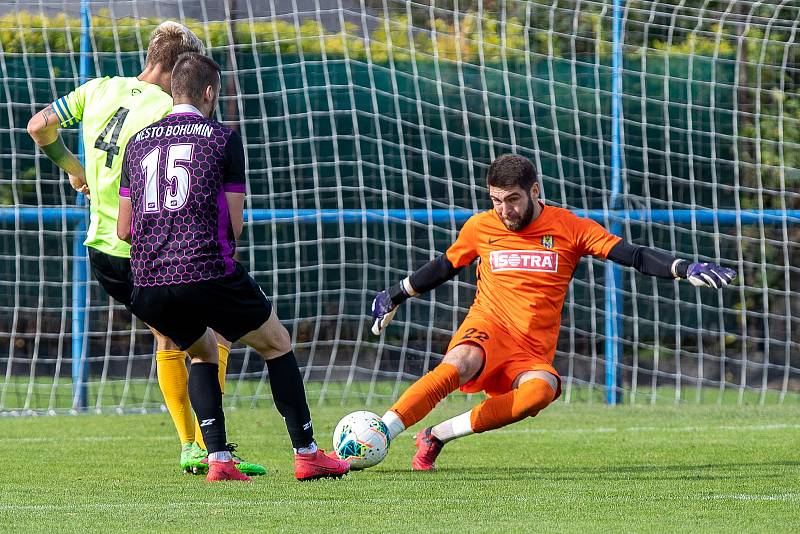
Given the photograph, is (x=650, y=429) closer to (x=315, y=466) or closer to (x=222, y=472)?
(x=315, y=466)

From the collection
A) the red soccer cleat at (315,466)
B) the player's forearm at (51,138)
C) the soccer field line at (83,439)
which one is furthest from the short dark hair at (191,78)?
the soccer field line at (83,439)

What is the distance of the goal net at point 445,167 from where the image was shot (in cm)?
953

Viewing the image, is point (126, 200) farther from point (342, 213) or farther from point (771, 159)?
point (771, 159)

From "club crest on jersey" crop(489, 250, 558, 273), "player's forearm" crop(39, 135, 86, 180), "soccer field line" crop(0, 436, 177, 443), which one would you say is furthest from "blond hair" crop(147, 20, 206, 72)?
"soccer field line" crop(0, 436, 177, 443)

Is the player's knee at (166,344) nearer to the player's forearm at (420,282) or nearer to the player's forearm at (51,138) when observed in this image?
the player's forearm at (51,138)

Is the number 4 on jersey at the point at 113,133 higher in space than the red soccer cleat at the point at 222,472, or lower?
higher

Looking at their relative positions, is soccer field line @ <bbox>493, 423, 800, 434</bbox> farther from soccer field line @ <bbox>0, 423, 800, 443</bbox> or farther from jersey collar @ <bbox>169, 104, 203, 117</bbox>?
jersey collar @ <bbox>169, 104, 203, 117</bbox>

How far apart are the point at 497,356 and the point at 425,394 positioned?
45 centimetres

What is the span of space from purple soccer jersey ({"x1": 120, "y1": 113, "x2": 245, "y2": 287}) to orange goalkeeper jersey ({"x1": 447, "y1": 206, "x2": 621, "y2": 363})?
1423mm

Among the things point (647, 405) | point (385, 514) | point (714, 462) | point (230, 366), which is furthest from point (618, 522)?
point (230, 366)

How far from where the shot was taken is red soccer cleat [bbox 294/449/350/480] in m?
5.02

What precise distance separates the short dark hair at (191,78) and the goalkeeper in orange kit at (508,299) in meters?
1.33

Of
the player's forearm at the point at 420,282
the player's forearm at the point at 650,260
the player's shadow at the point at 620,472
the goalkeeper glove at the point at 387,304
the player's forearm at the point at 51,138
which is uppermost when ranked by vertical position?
the player's forearm at the point at 51,138

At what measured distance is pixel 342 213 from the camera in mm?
9258
